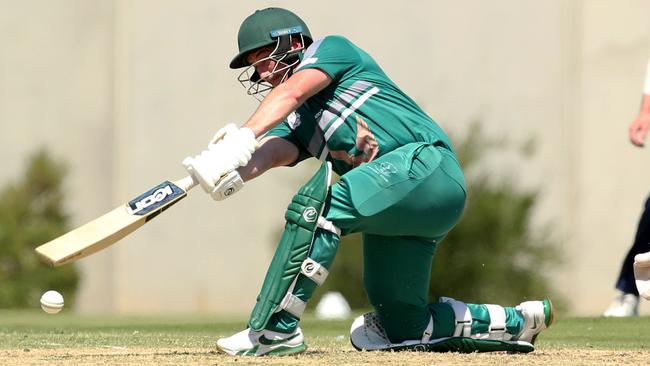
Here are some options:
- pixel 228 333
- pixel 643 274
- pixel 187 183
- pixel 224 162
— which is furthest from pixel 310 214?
pixel 228 333

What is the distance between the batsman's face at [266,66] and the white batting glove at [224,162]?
1.98 feet

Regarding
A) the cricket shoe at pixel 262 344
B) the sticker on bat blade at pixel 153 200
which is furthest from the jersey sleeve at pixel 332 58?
the cricket shoe at pixel 262 344

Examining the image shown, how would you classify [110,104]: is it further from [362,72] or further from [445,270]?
[362,72]

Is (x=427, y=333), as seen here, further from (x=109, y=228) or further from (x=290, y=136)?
(x=109, y=228)

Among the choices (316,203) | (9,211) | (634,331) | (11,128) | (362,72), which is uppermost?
(11,128)

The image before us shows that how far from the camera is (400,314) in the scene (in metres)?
6.44

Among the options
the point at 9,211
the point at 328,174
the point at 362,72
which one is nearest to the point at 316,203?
the point at 328,174

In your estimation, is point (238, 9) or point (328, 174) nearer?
point (328, 174)

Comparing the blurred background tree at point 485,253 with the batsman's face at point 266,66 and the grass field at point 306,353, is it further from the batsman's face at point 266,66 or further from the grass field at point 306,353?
the batsman's face at point 266,66

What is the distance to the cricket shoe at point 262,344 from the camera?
5.86 m

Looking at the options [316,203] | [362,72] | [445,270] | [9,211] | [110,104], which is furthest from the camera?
[110,104]

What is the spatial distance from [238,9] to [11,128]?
10.8ft

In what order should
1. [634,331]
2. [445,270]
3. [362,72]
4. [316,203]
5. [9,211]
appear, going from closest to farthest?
[316,203] → [362,72] → [634,331] → [445,270] → [9,211]

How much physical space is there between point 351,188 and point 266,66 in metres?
0.82
